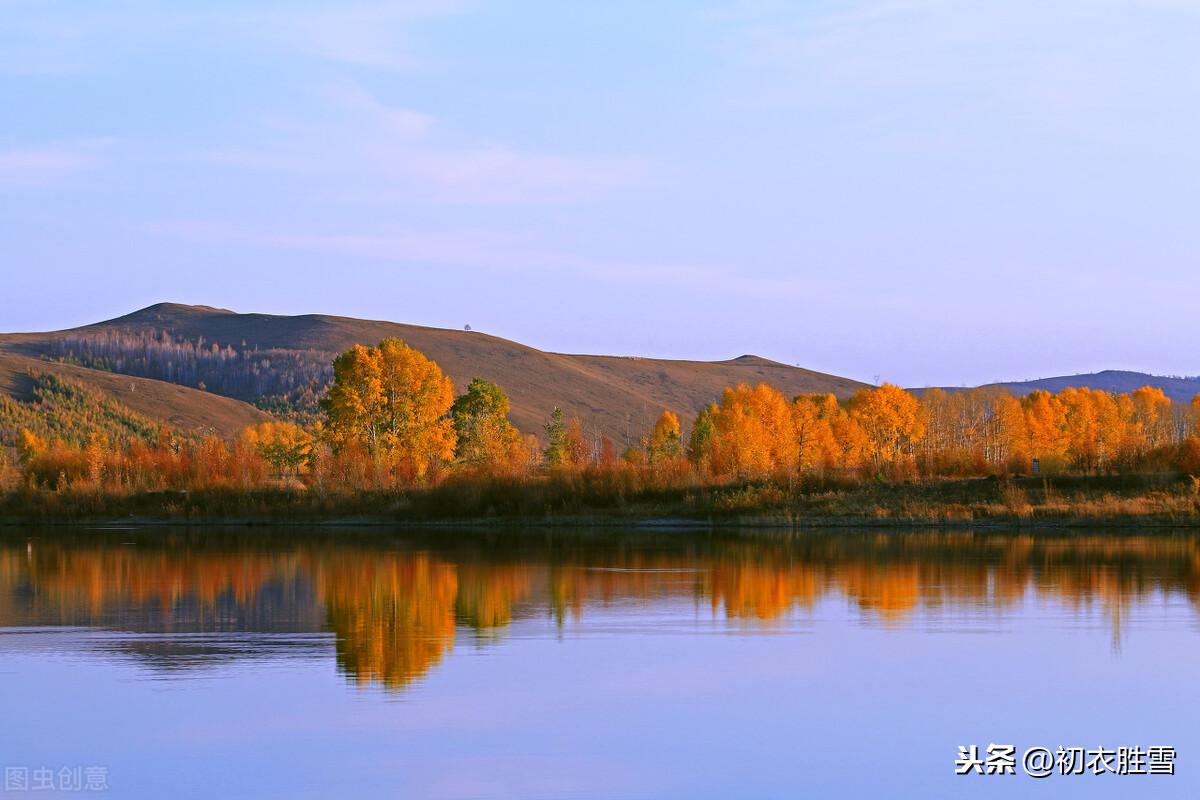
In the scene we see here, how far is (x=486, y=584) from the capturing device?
84.6 ft

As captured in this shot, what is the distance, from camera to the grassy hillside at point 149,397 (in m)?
153

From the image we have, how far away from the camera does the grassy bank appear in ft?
149

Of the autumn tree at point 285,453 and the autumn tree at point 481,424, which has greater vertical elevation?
the autumn tree at point 481,424

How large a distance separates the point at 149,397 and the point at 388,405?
10898 centimetres

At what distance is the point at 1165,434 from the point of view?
102188mm

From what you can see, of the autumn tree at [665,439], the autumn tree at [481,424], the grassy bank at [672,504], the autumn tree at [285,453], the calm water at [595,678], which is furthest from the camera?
the autumn tree at [665,439]

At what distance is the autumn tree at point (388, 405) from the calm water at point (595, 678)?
→ 1266 inches

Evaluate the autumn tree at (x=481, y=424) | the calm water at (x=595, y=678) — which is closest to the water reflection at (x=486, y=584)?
the calm water at (x=595, y=678)

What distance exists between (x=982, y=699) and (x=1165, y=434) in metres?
95.5

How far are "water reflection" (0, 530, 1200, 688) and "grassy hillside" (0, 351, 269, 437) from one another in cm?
11972

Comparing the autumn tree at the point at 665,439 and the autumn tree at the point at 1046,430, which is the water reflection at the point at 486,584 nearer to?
the autumn tree at the point at 665,439

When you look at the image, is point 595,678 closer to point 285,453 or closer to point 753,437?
point 753,437

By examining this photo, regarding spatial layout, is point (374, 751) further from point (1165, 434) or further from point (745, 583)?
point (1165, 434)

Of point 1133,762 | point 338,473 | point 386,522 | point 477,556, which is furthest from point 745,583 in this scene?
point 338,473
